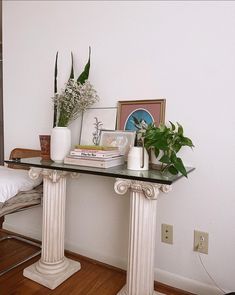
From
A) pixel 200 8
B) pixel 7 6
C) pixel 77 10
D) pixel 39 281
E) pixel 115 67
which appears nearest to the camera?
pixel 200 8

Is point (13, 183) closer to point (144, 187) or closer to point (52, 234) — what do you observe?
point (52, 234)

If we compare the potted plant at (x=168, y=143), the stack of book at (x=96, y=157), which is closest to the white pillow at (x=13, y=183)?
the stack of book at (x=96, y=157)

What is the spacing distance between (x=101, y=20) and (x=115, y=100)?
54 cm

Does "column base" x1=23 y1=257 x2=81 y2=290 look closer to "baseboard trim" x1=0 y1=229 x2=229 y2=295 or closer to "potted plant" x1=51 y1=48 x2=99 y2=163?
"baseboard trim" x1=0 y1=229 x2=229 y2=295

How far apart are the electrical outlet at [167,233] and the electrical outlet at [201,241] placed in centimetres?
14

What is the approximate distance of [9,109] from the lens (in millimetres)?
2078

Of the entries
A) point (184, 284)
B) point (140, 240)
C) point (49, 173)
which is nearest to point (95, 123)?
point (49, 173)

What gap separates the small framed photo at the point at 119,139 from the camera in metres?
1.41

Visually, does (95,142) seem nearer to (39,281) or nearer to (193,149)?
(193,149)

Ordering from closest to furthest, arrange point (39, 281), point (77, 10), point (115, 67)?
point (39, 281)
point (115, 67)
point (77, 10)

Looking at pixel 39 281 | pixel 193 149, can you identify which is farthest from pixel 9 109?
pixel 193 149

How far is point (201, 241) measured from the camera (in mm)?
1319

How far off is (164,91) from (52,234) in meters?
1.08

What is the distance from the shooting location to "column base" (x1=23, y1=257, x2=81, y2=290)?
1.38 meters
